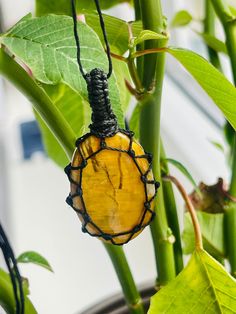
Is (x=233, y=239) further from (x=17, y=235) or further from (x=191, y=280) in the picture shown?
(x=17, y=235)

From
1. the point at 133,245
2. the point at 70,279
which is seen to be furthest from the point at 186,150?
the point at 70,279

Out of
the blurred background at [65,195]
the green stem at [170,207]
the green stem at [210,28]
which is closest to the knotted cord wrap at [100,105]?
the green stem at [170,207]

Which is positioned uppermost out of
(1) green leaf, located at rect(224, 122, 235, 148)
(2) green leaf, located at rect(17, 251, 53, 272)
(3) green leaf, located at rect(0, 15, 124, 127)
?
(3) green leaf, located at rect(0, 15, 124, 127)

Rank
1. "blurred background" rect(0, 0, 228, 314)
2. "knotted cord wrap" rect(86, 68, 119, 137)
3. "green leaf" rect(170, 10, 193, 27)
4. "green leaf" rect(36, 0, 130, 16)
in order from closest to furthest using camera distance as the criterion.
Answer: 1. "knotted cord wrap" rect(86, 68, 119, 137)
2. "green leaf" rect(36, 0, 130, 16)
3. "green leaf" rect(170, 10, 193, 27)
4. "blurred background" rect(0, 0, 228, 314)

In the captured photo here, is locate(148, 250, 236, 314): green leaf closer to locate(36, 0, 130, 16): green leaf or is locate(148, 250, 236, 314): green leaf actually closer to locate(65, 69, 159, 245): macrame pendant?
locate(65, 69, 159, 245): macrame pendant

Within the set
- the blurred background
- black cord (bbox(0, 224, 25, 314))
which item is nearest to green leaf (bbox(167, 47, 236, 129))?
black cord (bbox(0, 224, 25, 314))

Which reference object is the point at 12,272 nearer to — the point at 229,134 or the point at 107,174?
the point at 107,174

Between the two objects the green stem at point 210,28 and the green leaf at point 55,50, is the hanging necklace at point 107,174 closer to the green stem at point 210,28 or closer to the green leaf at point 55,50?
the green leaf at point 55,50
